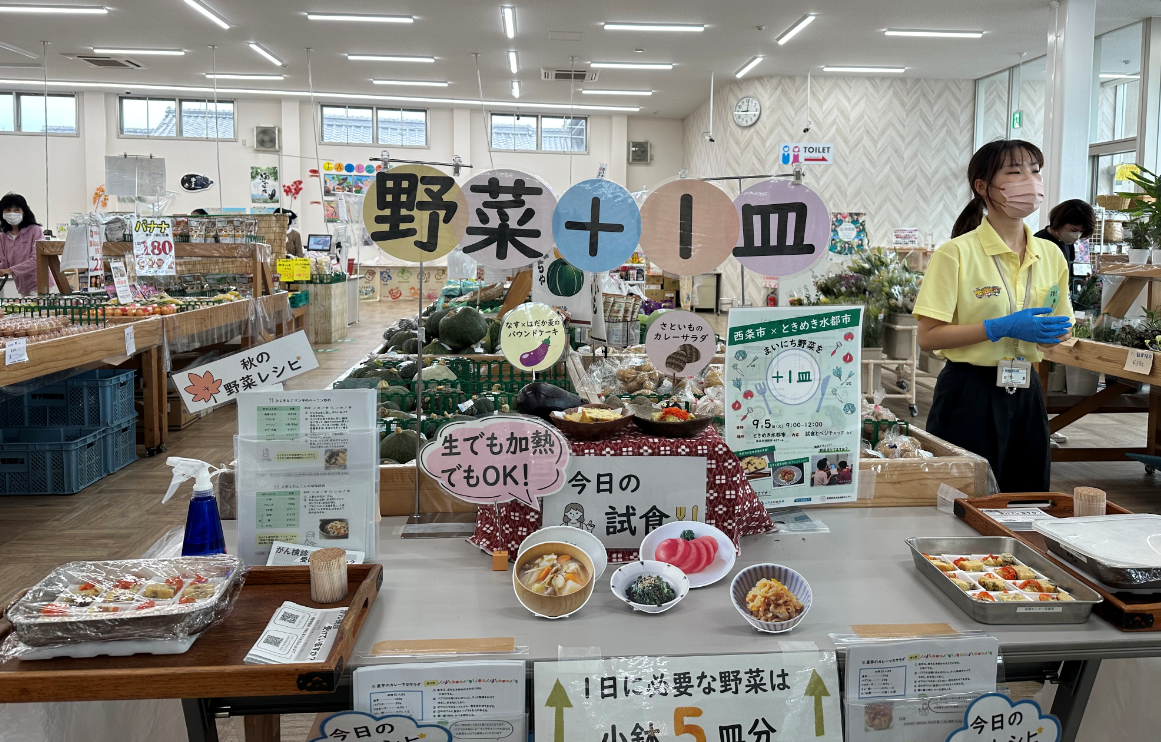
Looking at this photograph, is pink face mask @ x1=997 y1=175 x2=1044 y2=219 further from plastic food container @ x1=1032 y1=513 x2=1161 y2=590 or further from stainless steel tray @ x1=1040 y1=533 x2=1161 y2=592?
stainless steel tray @ x1=1040 y1=533 x2=1161 y2=592

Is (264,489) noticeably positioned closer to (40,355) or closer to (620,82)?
(40,355)

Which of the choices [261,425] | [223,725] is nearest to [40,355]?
[223,725]

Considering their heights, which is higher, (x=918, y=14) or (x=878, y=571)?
(x=918, y=14)

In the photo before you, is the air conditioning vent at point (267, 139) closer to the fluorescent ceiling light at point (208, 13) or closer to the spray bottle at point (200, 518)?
the fluorescent ceiling light at point (208, 13)

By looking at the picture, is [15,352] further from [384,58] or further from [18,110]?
[18,110]

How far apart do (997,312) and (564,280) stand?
150cm

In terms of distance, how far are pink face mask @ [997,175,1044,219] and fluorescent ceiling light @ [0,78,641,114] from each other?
12.5 m

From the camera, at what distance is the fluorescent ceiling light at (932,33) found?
31.0 ft

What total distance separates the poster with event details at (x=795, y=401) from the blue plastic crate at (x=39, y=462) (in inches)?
151

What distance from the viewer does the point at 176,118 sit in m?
15.4

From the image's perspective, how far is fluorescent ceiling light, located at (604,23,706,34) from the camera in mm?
9258

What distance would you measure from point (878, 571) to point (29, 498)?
4.24 metres

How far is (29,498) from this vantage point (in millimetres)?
4137

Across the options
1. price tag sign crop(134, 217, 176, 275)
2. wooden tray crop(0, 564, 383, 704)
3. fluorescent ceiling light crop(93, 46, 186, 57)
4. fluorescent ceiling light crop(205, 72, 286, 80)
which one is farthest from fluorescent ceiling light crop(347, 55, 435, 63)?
wooden tray crop(0, 564, 383, 704)
